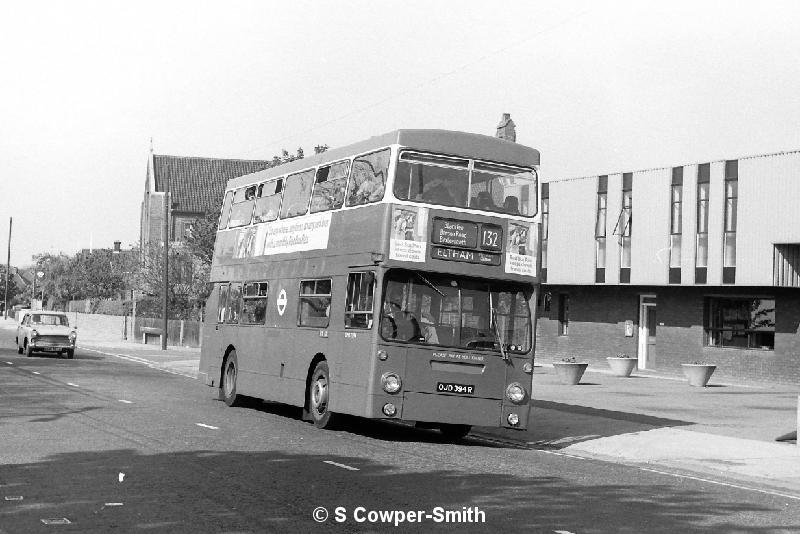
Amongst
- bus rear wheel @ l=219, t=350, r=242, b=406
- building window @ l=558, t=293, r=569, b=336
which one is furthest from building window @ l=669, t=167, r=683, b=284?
bus rear wheel @ l=219, t=350, r=242, b=406

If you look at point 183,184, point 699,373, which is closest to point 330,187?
point 699,373

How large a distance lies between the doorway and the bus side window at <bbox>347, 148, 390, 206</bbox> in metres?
25.0

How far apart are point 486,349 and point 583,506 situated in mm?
6473

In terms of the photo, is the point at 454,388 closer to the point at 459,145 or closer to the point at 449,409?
the point at 449,409

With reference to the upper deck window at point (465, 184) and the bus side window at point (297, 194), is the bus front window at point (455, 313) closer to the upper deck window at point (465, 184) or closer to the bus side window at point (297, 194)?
the upper deck window at point (465, 184)

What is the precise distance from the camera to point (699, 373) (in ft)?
113

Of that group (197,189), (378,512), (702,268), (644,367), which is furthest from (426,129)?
(197,189)

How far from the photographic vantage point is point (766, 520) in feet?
35.0

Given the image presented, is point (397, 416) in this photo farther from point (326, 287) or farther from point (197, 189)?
point (197, 189)

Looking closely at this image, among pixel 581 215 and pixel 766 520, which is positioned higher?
pixel 581 215

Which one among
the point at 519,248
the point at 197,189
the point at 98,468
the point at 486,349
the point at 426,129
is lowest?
the point at 98,468

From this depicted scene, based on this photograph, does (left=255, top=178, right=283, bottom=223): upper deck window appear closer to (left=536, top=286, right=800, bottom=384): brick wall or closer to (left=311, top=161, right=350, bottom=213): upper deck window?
(left=311, top=161, right=350, bottom=213): upper deck window

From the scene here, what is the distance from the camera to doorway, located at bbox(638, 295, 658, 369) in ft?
136

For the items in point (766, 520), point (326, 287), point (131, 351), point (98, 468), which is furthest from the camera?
point (131, 351)
